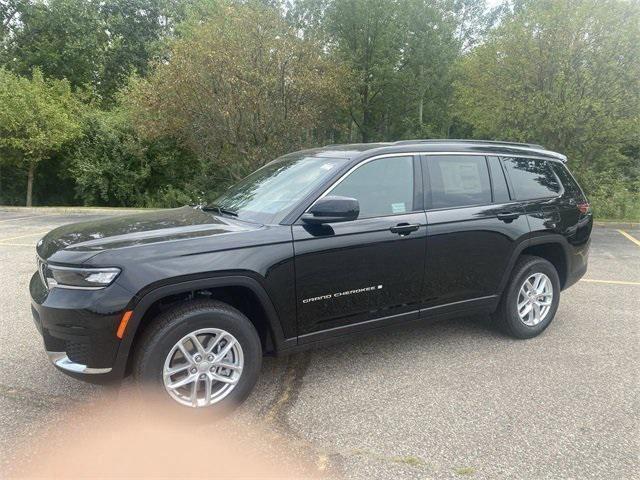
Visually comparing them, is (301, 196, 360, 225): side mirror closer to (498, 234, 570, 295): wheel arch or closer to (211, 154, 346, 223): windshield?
(211, 154, 346, 223): windshield

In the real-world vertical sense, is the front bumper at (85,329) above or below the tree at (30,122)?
below

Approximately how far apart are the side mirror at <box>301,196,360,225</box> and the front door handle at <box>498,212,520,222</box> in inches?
60.1

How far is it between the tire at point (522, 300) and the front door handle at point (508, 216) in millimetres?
453

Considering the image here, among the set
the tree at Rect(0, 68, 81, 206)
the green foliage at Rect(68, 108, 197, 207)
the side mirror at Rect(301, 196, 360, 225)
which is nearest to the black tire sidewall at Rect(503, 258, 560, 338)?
the side mirror at Rect(301, 196, 360, 225)

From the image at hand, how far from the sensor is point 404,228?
11.5 ft

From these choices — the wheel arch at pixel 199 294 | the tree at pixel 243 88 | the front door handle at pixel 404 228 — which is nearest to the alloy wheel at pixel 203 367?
the wheel arch at pixel 199 294

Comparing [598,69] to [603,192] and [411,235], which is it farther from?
[411,235]

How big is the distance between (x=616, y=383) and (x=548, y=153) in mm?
2179

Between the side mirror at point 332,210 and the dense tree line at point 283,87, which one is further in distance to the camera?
A: the dense tree line at point 283,87

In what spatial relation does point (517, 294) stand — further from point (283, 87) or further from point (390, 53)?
point (390, 53)

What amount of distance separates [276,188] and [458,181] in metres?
1.52

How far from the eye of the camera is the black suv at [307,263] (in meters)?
2.71

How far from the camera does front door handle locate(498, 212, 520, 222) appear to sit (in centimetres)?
398

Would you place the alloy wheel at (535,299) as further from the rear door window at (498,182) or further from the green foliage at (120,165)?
the green foliage at (120,165)
